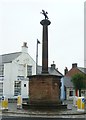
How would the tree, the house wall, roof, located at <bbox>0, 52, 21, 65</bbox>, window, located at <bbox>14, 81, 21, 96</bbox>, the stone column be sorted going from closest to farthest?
the stone column → the house wall → window, located at <bbox>14, 81, 21, 96</bbox> → roof, located at <bbox>0, 52, 21, 65</bbox> → the tree

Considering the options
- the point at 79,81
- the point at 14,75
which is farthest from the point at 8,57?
the point at 79,81

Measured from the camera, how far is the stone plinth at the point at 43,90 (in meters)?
19.5

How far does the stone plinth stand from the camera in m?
19.5

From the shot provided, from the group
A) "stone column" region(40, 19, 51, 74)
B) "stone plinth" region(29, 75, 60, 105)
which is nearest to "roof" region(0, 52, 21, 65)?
"stone column" region(40, 19, 51, 74)

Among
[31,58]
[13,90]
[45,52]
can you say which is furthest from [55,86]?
[31,58]

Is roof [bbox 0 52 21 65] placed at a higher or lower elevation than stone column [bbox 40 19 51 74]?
higher

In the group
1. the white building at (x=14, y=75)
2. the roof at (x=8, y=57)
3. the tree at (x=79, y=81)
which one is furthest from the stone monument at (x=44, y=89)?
the tree at (x=79, y=81)

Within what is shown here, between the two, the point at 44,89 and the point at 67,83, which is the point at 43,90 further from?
the point at 67,83

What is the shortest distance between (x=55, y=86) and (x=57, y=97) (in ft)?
2.48

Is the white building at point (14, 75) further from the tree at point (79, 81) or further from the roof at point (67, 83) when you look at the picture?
the roof at point (67, 83)

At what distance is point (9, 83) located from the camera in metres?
46.6

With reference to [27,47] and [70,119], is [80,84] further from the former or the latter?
[70,119]

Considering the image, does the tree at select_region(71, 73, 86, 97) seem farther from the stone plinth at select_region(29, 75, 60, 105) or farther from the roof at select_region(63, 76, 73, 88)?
the stone plinth at select_region(29, 75, 60, 105)

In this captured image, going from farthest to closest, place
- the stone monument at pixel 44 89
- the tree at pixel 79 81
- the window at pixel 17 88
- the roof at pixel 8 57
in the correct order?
the tree at pixel 79 81, the roof at pixel 8 57, the window at pixel 17 88, the stone monument at pixel 44 89
